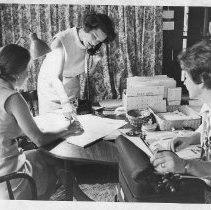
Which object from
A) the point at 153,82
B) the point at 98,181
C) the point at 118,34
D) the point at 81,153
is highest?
the point at 118,34

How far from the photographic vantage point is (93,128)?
1618mm

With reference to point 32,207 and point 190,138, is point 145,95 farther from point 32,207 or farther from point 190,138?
point 32,207

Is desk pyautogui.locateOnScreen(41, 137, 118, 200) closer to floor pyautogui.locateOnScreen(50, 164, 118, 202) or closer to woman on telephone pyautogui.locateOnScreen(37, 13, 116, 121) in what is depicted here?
woman on telephone pyautogui.locateOnScreen(37, 13, 116, 121)

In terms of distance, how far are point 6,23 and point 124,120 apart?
907mm

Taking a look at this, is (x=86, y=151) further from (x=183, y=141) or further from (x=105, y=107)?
(x=105, y=107)

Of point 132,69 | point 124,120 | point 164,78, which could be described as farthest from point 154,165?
point 132,69

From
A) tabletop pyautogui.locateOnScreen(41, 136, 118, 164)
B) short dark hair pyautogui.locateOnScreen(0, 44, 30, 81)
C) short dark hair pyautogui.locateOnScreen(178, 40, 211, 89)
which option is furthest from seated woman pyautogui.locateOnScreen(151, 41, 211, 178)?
short dark hair pyautogui.locateOnScreen(0, 44, 30, 81)

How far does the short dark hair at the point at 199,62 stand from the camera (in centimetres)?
129

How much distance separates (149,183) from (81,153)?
1.29 feet

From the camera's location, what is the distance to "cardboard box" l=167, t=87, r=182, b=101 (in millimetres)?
1905

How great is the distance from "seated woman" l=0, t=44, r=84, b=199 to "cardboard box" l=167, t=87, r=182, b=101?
63 cm

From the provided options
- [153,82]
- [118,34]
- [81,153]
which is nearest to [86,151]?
[81,153]

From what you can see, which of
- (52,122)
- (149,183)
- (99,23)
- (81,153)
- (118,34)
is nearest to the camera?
(149,183)

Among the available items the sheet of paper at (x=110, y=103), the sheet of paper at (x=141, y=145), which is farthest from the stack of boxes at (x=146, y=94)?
the sheet of paper at (x=141, y=145)
